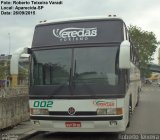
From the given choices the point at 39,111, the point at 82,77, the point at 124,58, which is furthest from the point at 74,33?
the point at 39,111

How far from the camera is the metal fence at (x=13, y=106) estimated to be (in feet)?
43.1

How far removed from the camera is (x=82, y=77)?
10.9 m

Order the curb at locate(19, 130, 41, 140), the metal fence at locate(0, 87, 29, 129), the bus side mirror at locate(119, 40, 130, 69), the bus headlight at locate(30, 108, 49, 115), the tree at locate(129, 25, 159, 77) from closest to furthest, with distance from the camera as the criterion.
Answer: the bus side mirror at locate(119, 40, 130, 69) → the bus headlight at locate(30, 108, 49, 115) → the curb at locate(19, 130, 41, 140) → the metal fence at locate(0, 87, 29, 129) → the tree at locate(129, 25, 159, 77)

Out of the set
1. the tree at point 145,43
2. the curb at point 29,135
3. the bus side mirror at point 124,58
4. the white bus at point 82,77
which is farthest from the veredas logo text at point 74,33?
the tree at point 145,43

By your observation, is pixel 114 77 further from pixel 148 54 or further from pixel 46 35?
pixel 148 54

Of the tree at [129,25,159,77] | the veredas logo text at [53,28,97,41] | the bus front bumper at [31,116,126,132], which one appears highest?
the tree at [129,25,159,77]

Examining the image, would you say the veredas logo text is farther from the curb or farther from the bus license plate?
the curb

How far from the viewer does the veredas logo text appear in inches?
449

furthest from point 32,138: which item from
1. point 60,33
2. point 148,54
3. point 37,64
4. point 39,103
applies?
point 148,54

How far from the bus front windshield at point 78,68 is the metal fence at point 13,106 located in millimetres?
2342

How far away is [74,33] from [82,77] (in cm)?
141

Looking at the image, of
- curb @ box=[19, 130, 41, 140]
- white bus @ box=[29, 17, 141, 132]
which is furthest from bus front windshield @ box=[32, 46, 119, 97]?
curb @ box=[19, 130, 41, 140]

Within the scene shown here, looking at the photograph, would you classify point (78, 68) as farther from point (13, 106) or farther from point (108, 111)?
point (13, 106)

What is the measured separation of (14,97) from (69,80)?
3.98 metres
